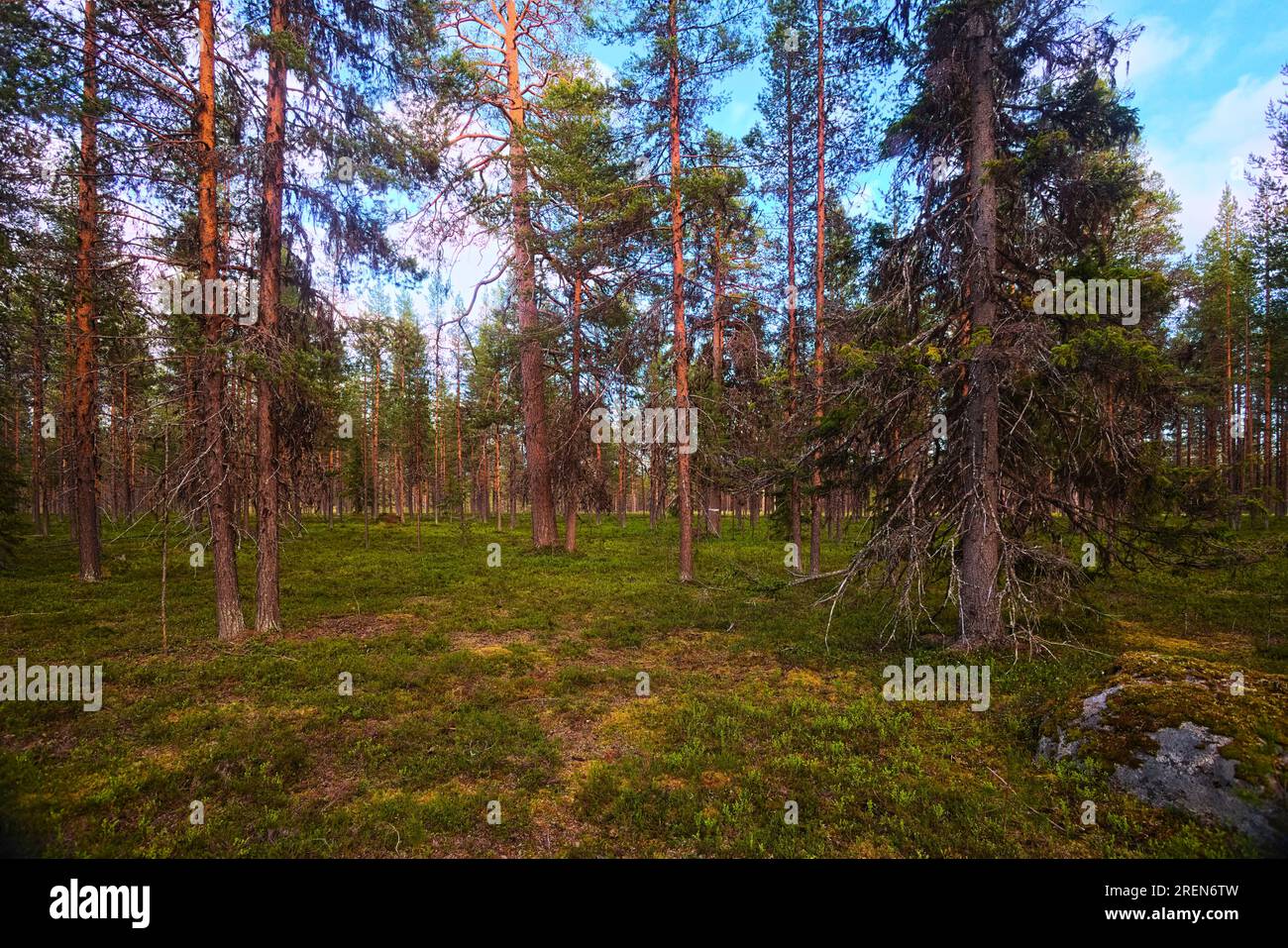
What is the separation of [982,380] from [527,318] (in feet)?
47.8

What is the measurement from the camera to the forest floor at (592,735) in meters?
3.90

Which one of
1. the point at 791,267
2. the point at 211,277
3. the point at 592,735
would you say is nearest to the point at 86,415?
the point at 211,277

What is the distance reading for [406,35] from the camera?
9.77 m

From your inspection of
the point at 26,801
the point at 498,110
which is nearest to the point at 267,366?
the point at 26,801

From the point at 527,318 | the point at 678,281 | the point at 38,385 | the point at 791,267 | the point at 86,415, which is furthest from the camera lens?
the point at 38,385

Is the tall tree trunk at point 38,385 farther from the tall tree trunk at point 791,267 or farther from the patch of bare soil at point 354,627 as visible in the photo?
the tall tree trunk at point 791,267

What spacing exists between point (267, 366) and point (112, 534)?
28.7 metres

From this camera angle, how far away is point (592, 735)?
19.2 feet

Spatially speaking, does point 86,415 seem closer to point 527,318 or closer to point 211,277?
point 211,277

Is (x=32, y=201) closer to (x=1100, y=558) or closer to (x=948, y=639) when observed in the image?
(x=948, y=639)

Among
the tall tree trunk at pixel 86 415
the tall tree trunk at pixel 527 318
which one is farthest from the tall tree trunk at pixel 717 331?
the tall tree trunk at pixel 86 415

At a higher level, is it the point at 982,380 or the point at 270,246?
the point at 270,246

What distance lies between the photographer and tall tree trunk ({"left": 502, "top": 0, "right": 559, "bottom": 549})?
1472cm

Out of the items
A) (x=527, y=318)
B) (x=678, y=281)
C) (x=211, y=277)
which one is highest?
(x=527, y=318)
